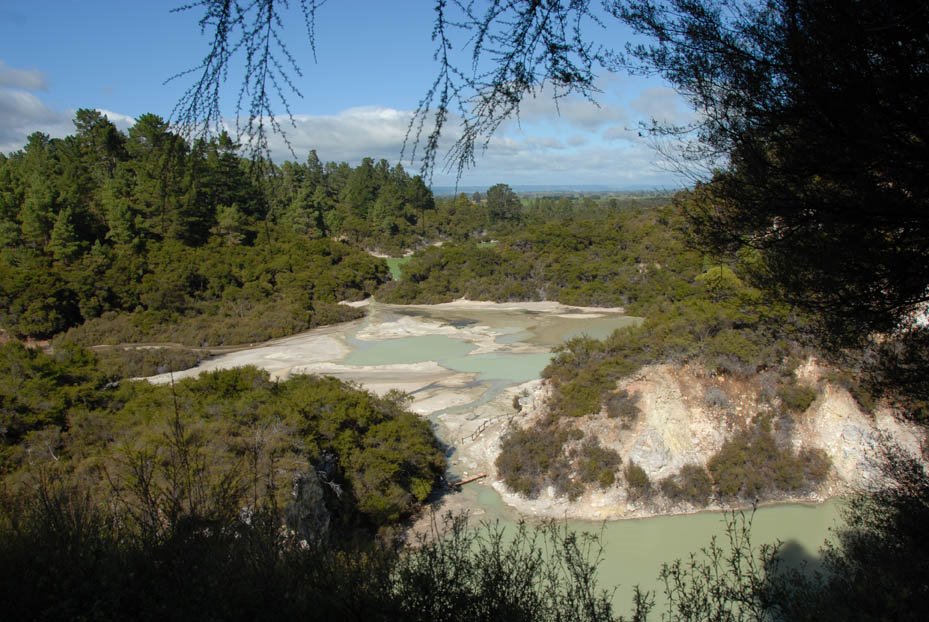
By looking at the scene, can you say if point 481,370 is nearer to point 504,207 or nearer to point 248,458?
point 248,458

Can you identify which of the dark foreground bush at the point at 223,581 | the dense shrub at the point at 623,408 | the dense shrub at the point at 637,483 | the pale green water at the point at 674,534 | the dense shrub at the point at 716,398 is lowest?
the pale green water at the point at 674,534

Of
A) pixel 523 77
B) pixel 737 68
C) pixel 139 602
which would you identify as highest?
pixel 737 68

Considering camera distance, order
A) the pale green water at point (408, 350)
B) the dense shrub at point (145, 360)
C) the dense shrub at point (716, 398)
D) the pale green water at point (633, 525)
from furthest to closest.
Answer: the pale green water at point (408, 350), the dense shrub at point (145, 360), the dense shrub at point (716, 398), the pale green water at point (633, 525)

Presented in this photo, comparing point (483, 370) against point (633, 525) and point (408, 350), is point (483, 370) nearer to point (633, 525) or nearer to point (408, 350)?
point (408, 350)

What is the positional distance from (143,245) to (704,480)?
28892 millimetres

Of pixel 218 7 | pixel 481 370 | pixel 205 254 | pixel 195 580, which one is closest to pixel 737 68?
pixel 218 7

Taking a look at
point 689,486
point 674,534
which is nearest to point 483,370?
point 689,486

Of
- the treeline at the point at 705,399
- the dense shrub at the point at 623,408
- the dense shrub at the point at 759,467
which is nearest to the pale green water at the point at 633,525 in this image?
the dense shrub at the point at 759,467

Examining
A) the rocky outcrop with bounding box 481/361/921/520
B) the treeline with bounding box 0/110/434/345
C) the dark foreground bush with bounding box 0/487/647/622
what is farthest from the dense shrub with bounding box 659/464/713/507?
the treeline with bounding box 0/110/434/345

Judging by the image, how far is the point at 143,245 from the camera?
29438mm

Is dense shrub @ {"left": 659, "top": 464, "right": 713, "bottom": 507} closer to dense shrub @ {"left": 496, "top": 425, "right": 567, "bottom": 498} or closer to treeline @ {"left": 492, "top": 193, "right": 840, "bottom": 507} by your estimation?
treeline @ {"left": 492, "top": 193, "right": 840, "bottom": 507}

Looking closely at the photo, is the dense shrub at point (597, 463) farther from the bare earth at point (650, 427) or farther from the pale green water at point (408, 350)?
the pale green water at point (408, 350)

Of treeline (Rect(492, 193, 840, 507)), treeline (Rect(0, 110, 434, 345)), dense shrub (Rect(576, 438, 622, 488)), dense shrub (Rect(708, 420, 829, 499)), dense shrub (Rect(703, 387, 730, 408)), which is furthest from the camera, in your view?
treeline (Rect(0, 110, 434, 345))

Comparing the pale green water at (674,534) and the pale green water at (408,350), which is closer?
the pale green water at (674,534)
